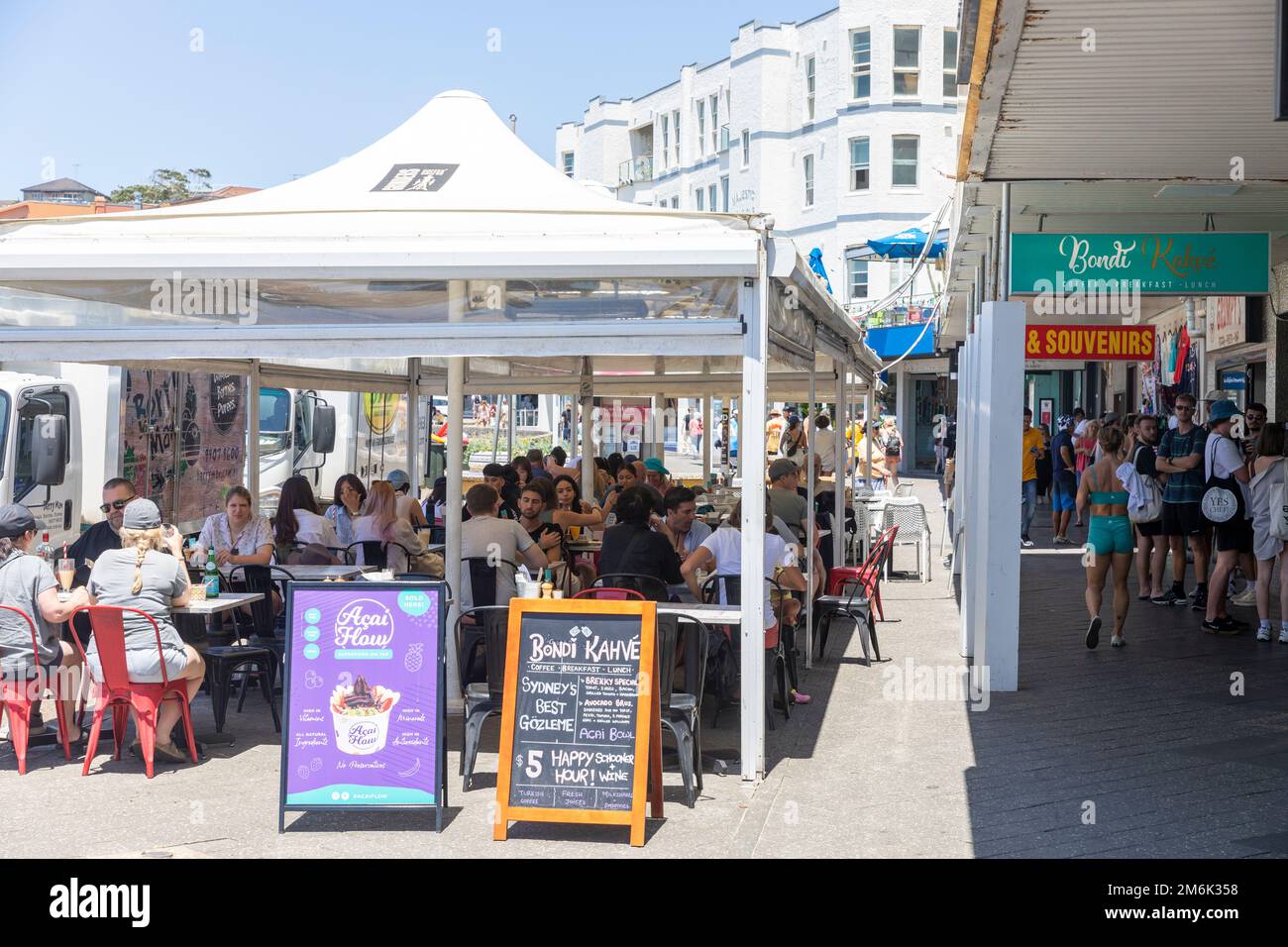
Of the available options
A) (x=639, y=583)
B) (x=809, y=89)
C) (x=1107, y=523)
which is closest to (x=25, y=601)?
(x=639, y=583)

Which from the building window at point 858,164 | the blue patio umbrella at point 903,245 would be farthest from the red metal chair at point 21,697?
the building window at point 858,164

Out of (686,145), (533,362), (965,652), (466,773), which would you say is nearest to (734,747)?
(466,773)

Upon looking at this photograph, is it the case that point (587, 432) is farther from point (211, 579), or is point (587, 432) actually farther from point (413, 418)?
point (211, 579)

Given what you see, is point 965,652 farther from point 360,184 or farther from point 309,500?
point 360,184

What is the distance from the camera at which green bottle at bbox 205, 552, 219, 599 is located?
840 centimetres

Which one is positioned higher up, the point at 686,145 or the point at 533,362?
the point at 686,145

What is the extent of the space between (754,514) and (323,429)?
591 inches

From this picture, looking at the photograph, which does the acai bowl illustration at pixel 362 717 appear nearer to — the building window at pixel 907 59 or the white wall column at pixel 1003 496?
the white wall column at pixel 1003 496

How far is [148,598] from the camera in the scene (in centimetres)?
748

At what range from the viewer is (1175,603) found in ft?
45.1

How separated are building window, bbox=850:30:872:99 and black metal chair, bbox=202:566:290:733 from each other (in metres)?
38.5

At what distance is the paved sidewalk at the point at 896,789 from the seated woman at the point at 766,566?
0.64 m
